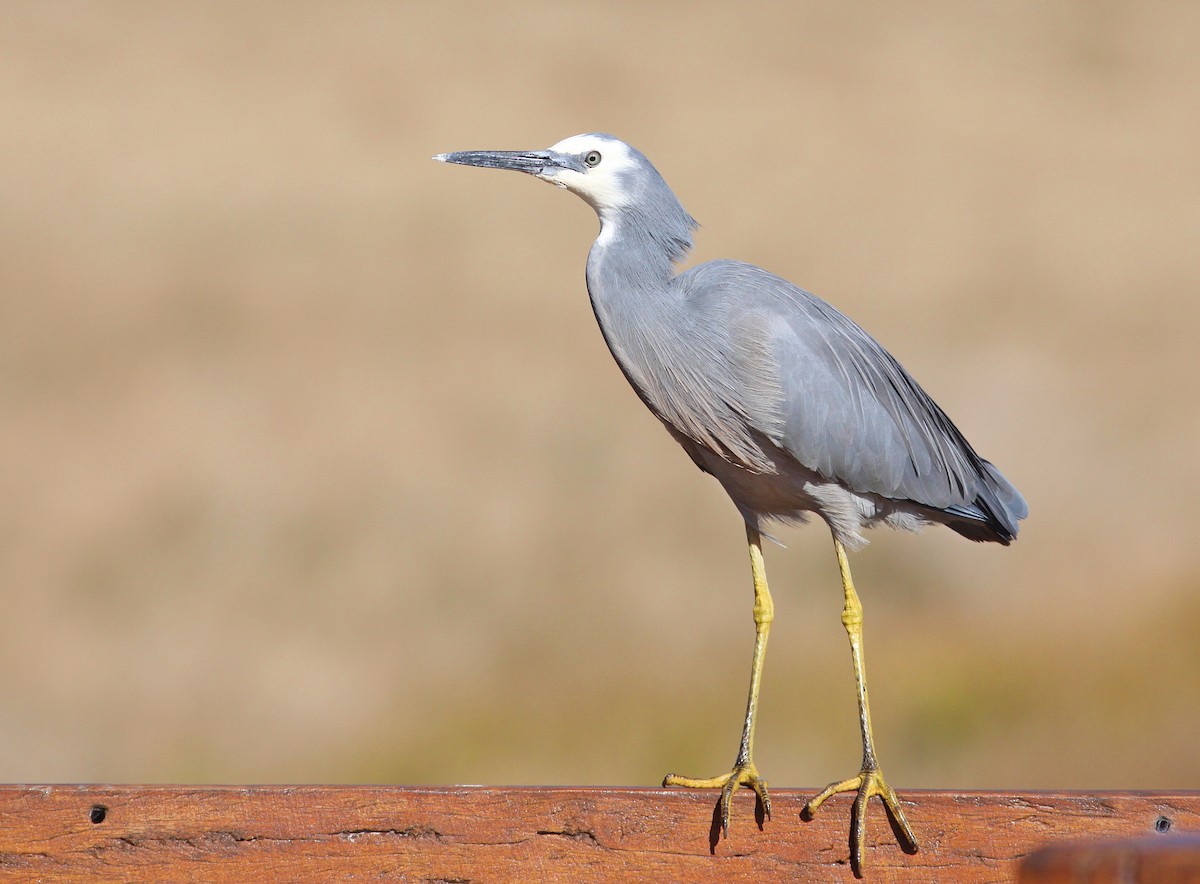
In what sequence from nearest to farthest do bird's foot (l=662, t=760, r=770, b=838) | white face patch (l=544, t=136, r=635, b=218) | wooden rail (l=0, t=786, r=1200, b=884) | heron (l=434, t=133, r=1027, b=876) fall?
wooden rail (l=0, t=786, r=1200, b=884) < bird's foot (l=662, t=760, r=770, b=838) < heron (l=434, t=133, r=1027, b=876) < white face patch (l=544, t=136, r=635, b=218)

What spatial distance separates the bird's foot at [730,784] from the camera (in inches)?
108

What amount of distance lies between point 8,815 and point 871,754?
167 centimetres

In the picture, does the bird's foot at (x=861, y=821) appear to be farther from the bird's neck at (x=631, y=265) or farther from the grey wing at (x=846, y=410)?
the bird's neck at (x=631, y=265)

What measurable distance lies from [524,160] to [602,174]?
0.18 metres

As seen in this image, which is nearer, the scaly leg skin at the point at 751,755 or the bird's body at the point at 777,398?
the scaly leg skin at the point at 751,755

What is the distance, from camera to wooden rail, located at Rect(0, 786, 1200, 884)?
263 cm

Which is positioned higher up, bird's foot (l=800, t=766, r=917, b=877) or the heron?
the heron

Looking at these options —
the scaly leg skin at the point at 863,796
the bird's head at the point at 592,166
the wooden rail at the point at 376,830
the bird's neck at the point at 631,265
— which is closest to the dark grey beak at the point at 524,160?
the bird's head at the point at 592,166

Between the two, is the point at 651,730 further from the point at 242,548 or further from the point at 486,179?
the point at 486,179

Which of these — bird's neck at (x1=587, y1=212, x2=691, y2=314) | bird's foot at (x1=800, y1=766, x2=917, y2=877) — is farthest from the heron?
bird's foot at (x1=800, y1=766, x2=917, y2=877)

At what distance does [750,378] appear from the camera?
11.0 feet

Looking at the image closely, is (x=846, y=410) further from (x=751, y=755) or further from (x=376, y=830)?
(x=376, y=830)

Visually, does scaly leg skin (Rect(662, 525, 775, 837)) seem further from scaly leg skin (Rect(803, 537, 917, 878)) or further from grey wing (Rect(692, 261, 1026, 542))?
grey wing (Rect(692, 261, 1026, 542))

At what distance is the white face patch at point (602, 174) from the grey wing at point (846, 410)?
278 mm
